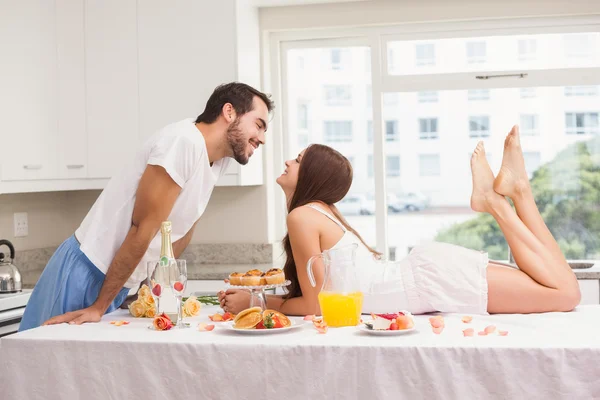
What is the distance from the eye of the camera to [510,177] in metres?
2.38

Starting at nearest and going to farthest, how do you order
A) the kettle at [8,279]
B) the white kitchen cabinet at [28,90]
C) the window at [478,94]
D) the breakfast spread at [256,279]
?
the breakfast spread at [256,279], the kettle at [8,279], the white kitchen cabinet at [28,90], the window at [478,94]

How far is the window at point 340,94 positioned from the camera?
14.1 feet

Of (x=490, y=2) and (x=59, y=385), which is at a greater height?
(x=490, y=2)

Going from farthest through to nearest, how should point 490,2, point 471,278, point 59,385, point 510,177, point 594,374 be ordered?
point 490,2, point 510,177, point 471,278, point 59,385, point 594,374

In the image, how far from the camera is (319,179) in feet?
8.09

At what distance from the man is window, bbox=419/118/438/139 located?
6.40 ft

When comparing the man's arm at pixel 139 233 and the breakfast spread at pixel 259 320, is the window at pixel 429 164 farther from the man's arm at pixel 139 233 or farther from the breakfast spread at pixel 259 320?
the breakfast spread at pixel 259 320

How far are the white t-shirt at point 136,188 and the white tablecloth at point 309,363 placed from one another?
33 centimetres

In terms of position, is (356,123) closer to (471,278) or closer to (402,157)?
(402,157)

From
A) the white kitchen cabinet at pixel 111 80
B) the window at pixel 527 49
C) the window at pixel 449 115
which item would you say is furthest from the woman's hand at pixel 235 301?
the window at pixel 527 49

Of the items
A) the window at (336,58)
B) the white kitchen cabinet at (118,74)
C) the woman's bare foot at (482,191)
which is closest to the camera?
the woman's bare foot at (482,191)

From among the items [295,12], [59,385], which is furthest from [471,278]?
[295,12]

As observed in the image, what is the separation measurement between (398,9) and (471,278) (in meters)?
2.28

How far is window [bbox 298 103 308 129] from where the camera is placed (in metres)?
4.37
